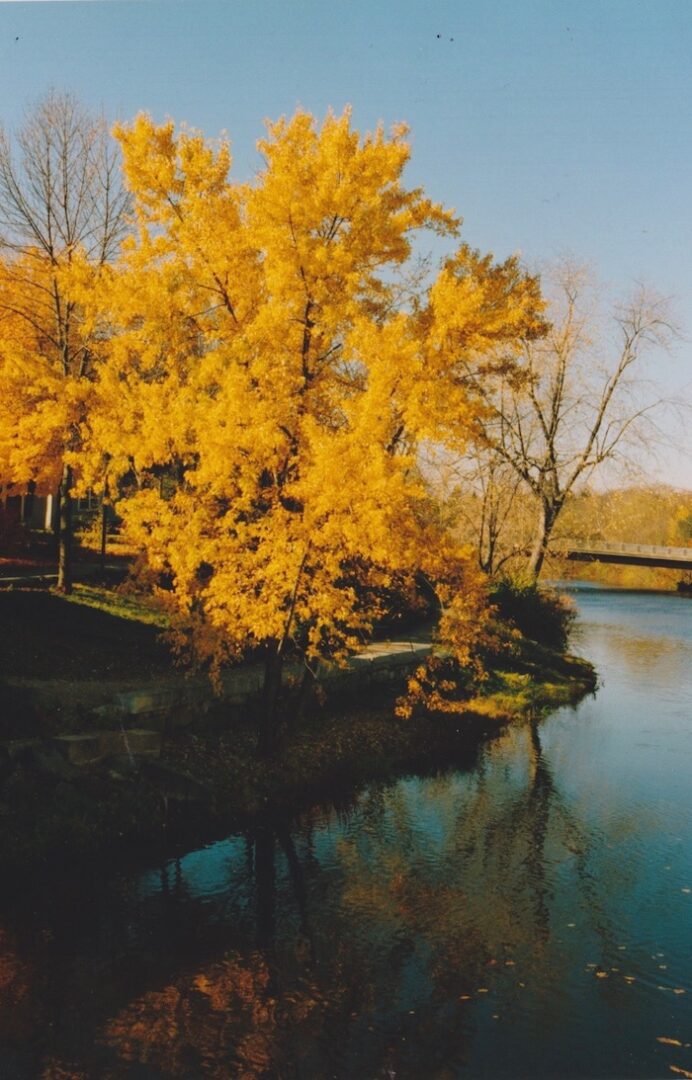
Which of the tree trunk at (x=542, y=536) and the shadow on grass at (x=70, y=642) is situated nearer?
the shadow on grass at (x=70, y=642)

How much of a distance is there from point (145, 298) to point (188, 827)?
25.8ft

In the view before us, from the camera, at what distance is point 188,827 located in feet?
39.7

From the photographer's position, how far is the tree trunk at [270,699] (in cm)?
1387

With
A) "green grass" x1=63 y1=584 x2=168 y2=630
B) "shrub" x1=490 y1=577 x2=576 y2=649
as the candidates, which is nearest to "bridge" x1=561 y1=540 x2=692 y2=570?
"shrub" x1=490 y1=577 x2=576 y2=649

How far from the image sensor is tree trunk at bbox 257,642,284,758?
13.9m

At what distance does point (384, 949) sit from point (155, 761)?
499 cm

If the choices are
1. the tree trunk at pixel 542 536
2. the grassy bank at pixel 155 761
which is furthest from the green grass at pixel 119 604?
the tree trunk at pixel 542 536

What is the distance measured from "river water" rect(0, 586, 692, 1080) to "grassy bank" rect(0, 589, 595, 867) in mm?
712

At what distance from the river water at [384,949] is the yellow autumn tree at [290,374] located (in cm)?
304

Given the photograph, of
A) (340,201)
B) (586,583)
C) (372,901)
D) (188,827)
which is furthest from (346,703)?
(586,583)

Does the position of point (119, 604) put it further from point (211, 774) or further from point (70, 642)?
point (211, 774)

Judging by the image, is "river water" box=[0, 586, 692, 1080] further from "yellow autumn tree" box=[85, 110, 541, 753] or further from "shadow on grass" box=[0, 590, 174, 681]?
"shadow on grass" box=[0, 590, 174, 681]

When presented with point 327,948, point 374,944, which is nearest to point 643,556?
point 374,944

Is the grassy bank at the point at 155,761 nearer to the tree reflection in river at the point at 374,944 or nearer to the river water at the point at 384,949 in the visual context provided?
the river water at the point at 384,949
